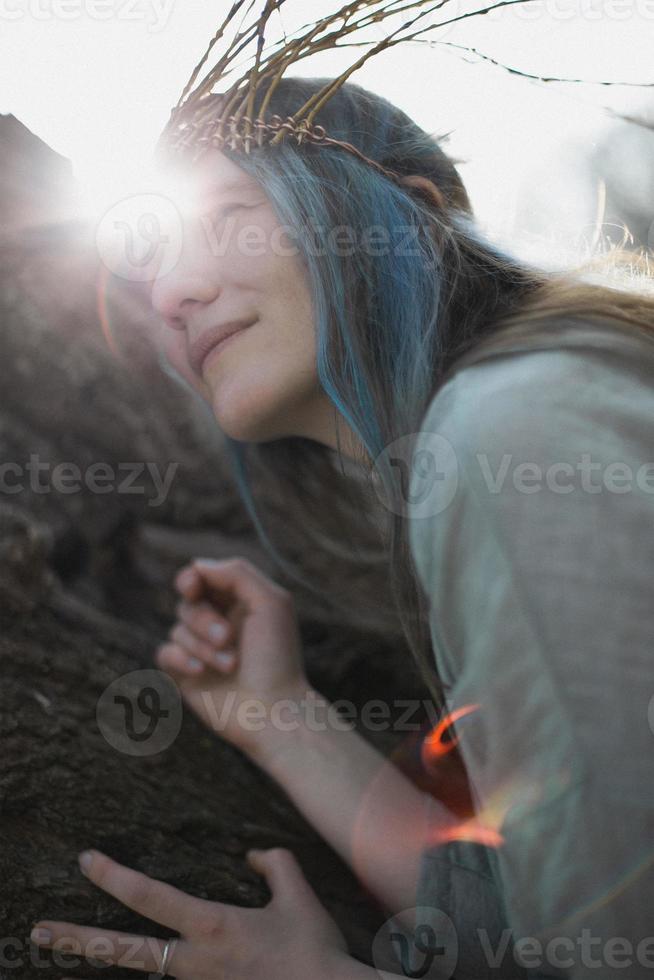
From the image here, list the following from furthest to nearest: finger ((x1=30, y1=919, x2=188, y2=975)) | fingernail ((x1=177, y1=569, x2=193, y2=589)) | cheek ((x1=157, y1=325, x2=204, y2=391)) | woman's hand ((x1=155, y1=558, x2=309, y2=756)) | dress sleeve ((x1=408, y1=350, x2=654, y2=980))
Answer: fingernail ((x1=177, y1=569, x2=193, y2=589)) → woman's hand ((x1=155, y1=558, x2=309, y2=756)) → cheek ((x1=157, y1=325, x2=204, y2=391)) → finger ((x1=30, y1=919, x2=188, y2=975)) → dress sleeve ((x1=408, y1=350, x2=654, y2=980))

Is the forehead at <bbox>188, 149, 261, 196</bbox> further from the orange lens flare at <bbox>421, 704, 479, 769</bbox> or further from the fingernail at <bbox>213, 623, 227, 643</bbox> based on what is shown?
the orange lens flare at <bbox>421, 704, 479, 769</bbox>

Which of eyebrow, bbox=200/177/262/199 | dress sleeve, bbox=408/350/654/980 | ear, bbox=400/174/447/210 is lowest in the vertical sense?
dress sleeve, bbox=408/350/654/980

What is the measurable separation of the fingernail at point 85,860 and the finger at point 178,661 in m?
0.49

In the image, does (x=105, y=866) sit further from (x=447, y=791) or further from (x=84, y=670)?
(x=447, y=791)

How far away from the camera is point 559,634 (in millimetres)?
878

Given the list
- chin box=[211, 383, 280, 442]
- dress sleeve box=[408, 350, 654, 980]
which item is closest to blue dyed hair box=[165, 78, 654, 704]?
chin box=[211, 383, 280, 442]

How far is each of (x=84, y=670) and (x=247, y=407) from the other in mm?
582

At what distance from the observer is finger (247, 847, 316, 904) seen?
49.6 inches

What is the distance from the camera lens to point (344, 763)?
5.07 ft

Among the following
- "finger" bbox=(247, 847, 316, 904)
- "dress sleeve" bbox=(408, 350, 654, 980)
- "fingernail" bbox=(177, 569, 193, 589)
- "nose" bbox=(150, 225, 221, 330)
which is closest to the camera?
"dress sleeve" bbox=(408, 350, 654, 980)

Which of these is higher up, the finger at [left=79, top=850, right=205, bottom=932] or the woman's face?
the woman's face

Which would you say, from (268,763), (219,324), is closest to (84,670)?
(268,763)

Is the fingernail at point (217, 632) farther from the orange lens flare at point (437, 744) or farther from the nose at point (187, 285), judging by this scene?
the nose at point (187, 285)

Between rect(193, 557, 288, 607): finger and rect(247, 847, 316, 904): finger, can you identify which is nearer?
rect(247, 847, 316, 904): finger
